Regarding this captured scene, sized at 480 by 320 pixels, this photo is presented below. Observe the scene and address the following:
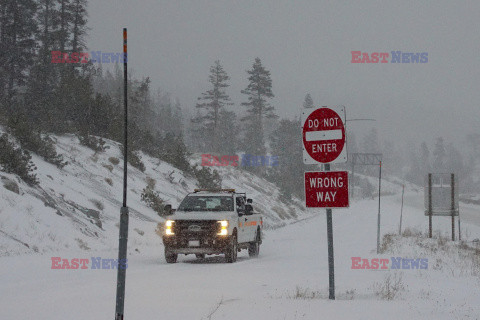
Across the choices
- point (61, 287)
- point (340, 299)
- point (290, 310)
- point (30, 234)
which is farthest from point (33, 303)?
point (30, 234)

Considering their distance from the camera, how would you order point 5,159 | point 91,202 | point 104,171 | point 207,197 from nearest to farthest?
point 207,197
point 5,159
point 91,202
point 104,171

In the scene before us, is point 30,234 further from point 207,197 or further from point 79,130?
point 79,130

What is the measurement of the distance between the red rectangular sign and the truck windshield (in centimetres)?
876

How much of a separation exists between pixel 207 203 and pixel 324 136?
920cm

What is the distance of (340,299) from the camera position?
860 centimetres

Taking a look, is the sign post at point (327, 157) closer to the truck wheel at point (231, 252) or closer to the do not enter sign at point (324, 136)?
the do not enter sign at point (324, 136)

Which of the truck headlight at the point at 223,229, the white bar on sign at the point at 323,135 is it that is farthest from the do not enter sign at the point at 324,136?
the truck headlight at the point at 223,229

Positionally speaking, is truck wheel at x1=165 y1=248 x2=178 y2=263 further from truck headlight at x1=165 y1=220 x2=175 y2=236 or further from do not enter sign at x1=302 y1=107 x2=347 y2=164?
do not enter sign at x1=302 y1=107 x2=347 y2=164

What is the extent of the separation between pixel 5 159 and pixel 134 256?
5458mm

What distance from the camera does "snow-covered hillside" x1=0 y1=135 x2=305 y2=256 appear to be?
53.2ft

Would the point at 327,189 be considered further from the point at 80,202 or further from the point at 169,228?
the point at 80,202

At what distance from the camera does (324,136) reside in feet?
28.2

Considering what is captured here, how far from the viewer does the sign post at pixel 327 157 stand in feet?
27.6

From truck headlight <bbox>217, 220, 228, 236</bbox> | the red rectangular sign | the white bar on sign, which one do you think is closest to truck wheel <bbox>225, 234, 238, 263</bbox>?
truck headlight <bbox>217, 220, 228, 236</bbox>
